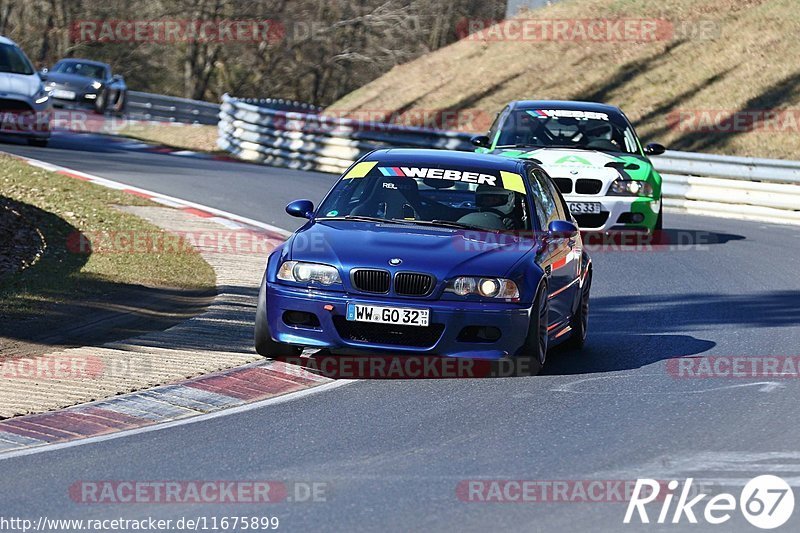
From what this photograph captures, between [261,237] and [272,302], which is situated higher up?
[272,302]

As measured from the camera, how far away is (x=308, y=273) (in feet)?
28.7

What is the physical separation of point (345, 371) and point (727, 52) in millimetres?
25328

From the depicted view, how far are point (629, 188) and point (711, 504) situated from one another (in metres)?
10.6

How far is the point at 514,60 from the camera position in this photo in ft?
120

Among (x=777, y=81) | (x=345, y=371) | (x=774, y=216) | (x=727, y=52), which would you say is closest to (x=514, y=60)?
(x=727, y=52)

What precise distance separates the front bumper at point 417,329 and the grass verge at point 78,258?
3101 millimetres

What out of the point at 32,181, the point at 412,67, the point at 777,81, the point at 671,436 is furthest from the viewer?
the point at 412,67

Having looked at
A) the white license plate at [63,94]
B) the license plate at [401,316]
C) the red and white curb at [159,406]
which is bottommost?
the white license plate at [63,94]

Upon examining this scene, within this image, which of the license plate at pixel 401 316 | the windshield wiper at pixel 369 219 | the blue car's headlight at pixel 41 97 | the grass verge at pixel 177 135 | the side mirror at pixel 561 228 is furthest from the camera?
the grass verge at pixel 177 135

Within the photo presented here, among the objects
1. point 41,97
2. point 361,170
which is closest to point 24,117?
point 41,97

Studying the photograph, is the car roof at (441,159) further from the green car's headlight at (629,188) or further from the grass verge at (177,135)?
the grass verge at (177,135)

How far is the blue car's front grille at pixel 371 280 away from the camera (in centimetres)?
859

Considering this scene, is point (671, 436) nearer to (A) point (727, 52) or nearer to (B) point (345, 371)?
(B) point (345, 371)

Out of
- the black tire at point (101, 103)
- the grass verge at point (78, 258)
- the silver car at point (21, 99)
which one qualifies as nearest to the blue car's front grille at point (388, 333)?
the grass verge at point (78, 258)
